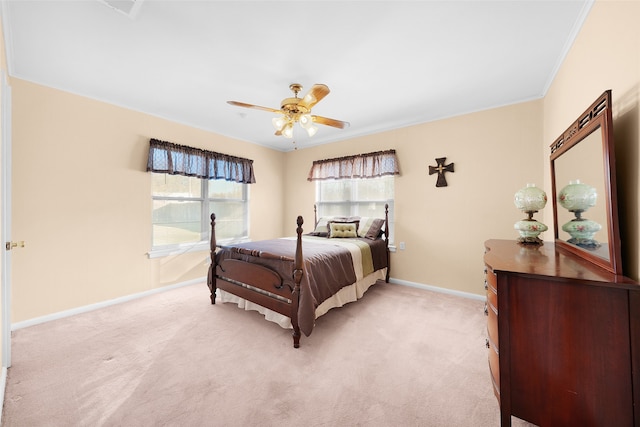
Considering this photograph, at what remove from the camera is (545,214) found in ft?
8.97

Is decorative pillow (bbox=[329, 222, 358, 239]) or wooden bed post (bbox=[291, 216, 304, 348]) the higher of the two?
decorative pillow (bbox=[329, 222, 358, 239])

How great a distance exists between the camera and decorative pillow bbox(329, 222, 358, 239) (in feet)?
12.4

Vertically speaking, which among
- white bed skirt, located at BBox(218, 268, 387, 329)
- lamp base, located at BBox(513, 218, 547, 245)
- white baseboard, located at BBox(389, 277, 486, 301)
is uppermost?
lamp base, located at BBox(513, 218, 547, 245)

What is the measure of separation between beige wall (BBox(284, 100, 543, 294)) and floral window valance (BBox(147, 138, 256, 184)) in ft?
7.35

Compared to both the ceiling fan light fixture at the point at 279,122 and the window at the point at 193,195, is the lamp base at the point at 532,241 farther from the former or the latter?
the window at the point at 193,195

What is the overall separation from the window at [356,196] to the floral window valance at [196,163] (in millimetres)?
1368

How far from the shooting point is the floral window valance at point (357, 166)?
382 centimetres

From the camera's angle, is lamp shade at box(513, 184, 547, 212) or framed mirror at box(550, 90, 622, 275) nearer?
framed mirror at box(550, 90, 622, 275)

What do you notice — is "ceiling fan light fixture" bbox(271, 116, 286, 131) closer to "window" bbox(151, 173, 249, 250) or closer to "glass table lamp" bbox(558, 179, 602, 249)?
"window" bbox(151, 173, 249, 250)

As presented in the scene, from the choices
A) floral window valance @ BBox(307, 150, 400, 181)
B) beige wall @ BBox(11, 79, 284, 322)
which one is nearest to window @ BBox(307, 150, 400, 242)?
floral window valance @ BBox(307, 150, 400, 181)

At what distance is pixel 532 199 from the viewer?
1.80 metres

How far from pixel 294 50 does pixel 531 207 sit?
86.1 inches

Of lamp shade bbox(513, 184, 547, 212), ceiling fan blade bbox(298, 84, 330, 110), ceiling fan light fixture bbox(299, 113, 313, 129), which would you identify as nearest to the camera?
lamp shade bbox(513, 184, 547, 212)

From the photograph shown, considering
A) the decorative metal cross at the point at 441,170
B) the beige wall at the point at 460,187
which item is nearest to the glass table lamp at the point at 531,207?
the beige wall at the point at 460,187
